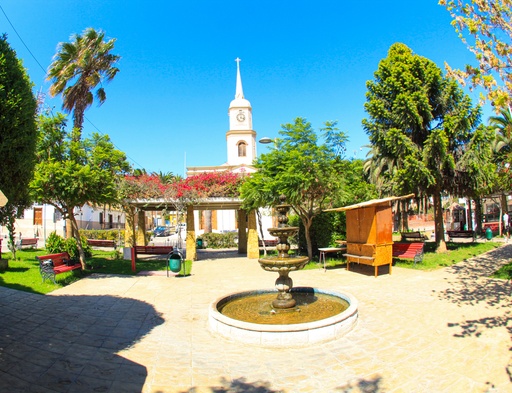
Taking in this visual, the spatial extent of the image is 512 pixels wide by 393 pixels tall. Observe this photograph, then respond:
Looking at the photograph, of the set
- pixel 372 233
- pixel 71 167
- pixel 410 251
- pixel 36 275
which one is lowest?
pixel 36 275

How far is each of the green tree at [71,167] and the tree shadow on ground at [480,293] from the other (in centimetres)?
Answer: 1147

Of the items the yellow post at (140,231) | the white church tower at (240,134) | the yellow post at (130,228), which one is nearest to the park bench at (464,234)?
the yellow post at (130,228)

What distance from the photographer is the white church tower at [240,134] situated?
4628 centimetres

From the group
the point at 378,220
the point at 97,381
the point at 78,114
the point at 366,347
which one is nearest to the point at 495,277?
the point at 378,220

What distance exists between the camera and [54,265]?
1163 cm

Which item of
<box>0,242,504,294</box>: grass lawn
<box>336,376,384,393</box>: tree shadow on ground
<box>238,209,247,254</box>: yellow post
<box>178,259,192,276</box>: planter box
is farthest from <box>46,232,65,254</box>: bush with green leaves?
<box>336,376,384,393</box>: tree shadow on ground

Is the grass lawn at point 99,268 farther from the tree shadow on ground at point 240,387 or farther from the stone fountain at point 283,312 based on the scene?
the tree shadow on ground at point 240,387

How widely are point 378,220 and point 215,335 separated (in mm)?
7970

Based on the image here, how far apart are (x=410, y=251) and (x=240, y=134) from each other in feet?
116

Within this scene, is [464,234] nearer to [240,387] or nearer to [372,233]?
[372,233]

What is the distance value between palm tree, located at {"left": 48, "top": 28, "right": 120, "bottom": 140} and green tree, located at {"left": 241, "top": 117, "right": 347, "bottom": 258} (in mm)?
9400

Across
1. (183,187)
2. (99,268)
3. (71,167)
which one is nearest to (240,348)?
(71,167)

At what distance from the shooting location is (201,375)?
15.8 feet

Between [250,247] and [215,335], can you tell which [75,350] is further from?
[250,247]
